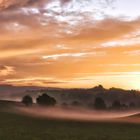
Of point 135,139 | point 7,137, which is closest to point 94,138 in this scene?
point 135,139

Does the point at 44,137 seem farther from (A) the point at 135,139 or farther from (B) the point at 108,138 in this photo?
(A) the point at 135,139

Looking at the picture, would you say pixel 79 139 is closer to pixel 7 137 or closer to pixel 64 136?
pixel 64 136

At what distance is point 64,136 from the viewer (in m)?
68.2

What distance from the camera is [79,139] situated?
64312 millimetres

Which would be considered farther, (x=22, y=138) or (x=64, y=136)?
(x=64, y=136)

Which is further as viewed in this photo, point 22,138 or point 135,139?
point 135,139

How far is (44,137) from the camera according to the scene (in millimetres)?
65625

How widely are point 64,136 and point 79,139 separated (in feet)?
14.8

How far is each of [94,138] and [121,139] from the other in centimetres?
435

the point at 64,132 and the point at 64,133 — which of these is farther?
the point at 64,132

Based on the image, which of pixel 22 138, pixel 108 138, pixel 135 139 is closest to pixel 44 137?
pixel 22 138

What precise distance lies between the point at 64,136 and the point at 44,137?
394cm

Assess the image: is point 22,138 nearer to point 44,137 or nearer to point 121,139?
point 44,137

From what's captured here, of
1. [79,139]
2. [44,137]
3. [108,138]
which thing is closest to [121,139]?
[108,138]
